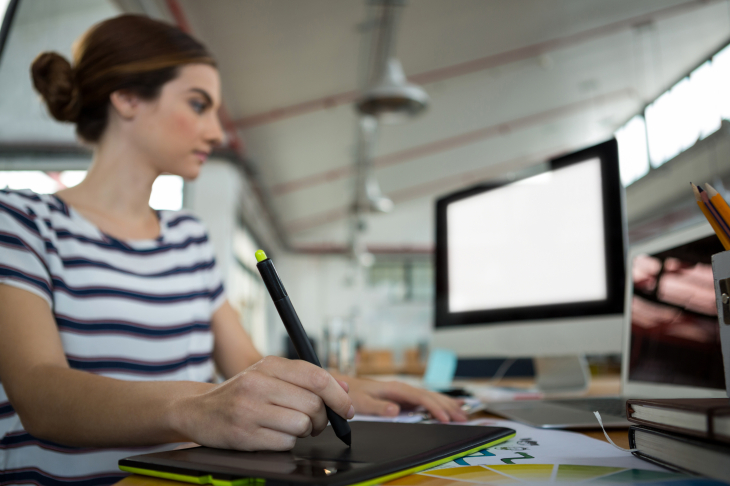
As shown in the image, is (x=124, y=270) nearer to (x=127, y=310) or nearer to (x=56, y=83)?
(x=127, y=310)

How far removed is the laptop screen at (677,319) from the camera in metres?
0.68

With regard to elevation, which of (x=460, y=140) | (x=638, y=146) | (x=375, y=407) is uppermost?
(x=460, y=140)

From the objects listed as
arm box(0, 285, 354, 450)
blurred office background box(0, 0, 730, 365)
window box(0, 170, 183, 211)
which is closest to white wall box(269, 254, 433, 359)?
blurred office background box(0, 0, 730, 365)

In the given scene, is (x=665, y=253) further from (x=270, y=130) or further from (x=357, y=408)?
(x=270, y=130)

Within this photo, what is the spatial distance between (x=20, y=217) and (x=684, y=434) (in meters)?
0.85

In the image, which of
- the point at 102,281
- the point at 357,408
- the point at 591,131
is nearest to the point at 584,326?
the point at 357,408

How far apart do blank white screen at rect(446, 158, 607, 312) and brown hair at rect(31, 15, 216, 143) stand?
30.3 inches

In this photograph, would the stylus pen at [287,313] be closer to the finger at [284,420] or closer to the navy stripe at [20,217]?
the finger at [284,420]

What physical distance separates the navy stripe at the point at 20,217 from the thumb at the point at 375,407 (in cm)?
55

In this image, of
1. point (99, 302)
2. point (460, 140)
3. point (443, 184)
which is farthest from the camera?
point (443, 184)

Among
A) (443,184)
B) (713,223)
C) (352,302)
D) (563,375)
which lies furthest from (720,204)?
(352,302)

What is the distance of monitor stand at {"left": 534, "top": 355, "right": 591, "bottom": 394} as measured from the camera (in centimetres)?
122

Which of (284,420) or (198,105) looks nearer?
(284,420)

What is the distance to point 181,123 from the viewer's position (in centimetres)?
95
